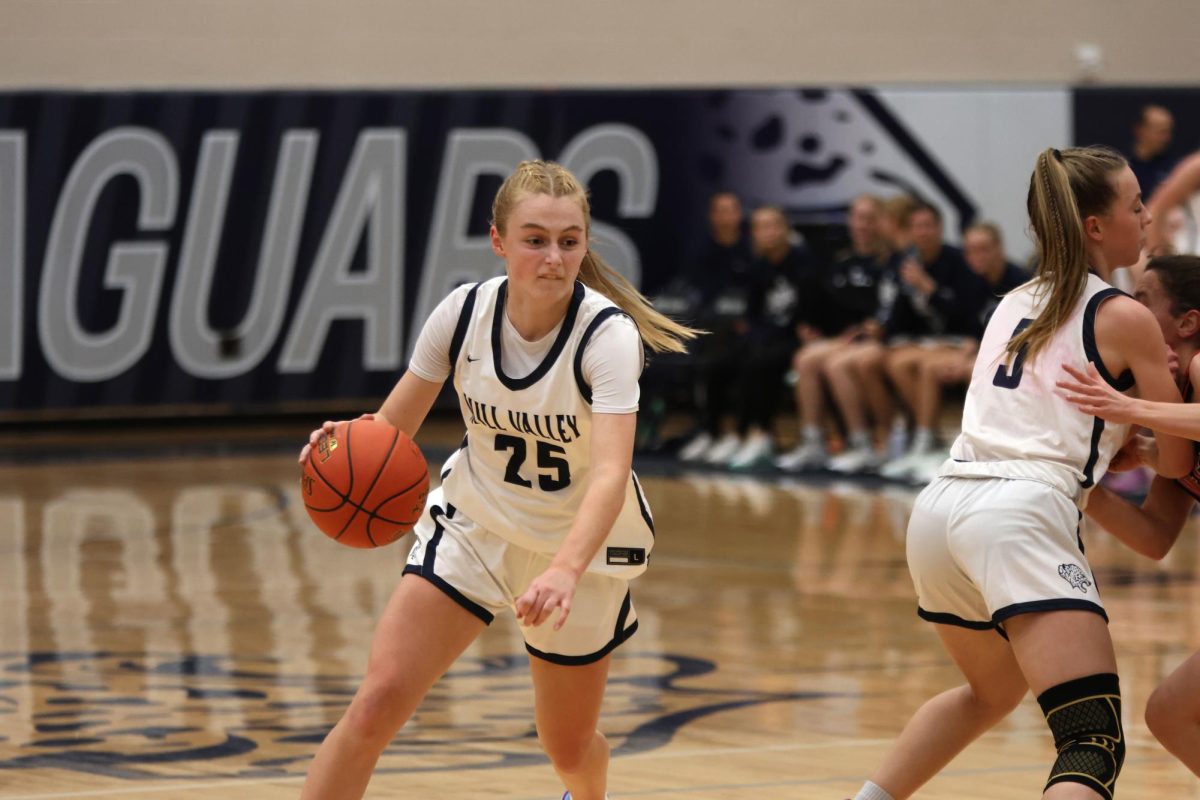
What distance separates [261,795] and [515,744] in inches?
36.4

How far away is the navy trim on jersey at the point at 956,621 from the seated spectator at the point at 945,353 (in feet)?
26.0

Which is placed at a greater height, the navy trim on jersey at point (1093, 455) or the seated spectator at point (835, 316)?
the navy trim on jersey at point (1093, 455)

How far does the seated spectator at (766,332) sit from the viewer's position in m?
12.8

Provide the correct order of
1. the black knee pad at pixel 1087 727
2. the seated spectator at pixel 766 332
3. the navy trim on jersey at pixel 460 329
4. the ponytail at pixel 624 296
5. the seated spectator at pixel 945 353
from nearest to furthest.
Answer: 1. the black knee pad at pixel 1087 727
2. the navy trim on jersey at pixel 460 329
3. the ponytail at pixel 624 296
4. the seated spectator at pixel 945 353
5. the seated spectator at pixel 766 332

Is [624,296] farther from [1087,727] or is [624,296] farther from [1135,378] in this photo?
[1087,727]

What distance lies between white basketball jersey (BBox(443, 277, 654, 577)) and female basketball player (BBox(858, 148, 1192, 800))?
727mm

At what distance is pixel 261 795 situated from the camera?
5.08m

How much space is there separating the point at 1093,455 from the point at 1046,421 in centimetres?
12

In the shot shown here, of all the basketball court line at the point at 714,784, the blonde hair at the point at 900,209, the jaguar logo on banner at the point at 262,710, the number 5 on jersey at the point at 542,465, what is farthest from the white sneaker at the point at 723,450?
the number 5 on jersey at the point at 542,465

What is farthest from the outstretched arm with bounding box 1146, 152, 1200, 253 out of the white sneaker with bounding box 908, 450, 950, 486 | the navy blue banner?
the navy blue banner

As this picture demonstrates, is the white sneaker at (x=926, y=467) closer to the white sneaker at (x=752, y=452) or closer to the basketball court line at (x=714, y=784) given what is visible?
the white sneaker at (x=752, y=452)

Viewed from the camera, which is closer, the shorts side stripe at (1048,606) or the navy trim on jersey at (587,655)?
the shorts side stripe at (1048,606)

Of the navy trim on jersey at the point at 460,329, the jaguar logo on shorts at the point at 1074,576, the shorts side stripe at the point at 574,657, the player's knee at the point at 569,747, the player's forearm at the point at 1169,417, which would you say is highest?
the navy trim on jersey at the point at 460,329

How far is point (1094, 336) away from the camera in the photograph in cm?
383
